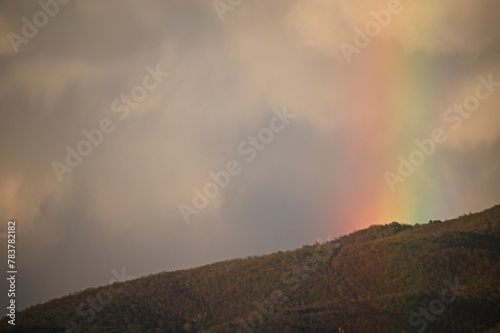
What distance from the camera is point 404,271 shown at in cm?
8281

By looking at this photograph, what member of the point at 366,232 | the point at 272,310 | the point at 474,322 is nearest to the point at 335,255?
the point at 366,232

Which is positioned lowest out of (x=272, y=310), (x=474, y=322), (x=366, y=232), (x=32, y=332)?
(x=474, y=322)

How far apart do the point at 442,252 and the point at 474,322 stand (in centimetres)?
2283

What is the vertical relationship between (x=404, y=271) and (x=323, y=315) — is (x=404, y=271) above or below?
above

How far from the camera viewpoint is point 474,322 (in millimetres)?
64062

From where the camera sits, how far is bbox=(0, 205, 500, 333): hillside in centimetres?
6712

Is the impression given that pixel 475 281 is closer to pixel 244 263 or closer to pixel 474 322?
pixel 474 322

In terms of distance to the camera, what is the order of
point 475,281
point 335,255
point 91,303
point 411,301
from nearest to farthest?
point 411,301, point 475,281, point 91,303, point 335,255

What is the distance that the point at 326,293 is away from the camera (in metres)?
83.3

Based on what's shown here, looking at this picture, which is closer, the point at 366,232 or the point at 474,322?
the point at 474,322

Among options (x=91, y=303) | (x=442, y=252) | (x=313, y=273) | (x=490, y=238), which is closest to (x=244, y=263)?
(x=313, y=273)

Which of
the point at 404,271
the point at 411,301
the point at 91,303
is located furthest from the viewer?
the point at 91,303

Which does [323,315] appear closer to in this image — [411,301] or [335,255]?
[411,301]

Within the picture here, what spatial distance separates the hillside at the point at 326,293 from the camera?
6712 centimetres
